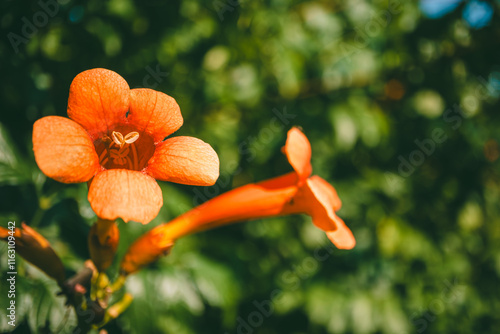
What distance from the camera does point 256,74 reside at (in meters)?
2.82

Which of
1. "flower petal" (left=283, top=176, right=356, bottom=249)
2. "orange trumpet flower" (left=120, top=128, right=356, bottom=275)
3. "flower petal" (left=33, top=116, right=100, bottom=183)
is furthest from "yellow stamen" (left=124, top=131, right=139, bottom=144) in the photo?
"flower petal" (left=283, top=176, right=356, bottom=249)

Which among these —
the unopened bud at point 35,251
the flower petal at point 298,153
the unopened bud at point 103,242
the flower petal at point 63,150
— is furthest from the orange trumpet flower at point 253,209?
the flower petal at point 63,150

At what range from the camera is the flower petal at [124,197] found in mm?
921

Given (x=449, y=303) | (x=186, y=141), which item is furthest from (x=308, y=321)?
(x=186, y=141)

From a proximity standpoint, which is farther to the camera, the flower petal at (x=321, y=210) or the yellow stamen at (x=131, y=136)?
the flower petal at (x=321, y=210)

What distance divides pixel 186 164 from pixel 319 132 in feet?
6.71

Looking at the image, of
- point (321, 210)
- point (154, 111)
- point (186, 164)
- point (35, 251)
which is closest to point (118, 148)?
point (154, 111)

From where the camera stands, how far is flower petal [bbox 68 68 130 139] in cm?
105

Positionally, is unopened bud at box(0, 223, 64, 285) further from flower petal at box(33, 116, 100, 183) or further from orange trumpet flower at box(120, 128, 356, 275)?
flower petal at box(33, 116, 100, 183)

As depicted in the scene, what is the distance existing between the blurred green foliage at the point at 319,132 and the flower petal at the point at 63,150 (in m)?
0.94

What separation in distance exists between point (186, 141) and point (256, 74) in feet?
5.88

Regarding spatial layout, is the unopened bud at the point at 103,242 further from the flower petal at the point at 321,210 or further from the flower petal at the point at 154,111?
the flower petal at the point at 321,210

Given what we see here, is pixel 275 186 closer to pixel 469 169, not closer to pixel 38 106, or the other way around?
pixel 38 106

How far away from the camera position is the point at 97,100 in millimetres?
A: 1083
